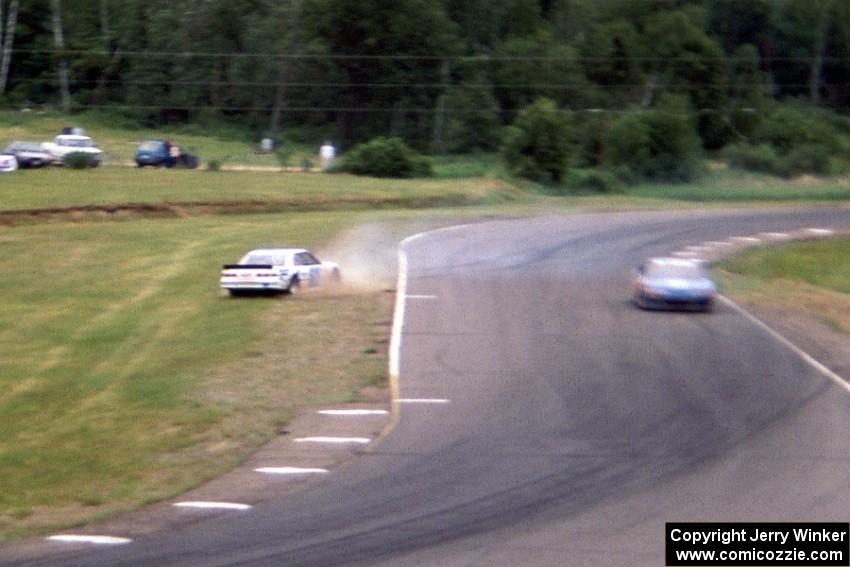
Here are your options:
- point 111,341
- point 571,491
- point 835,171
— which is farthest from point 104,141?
point 571,491

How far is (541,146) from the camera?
6688 centimetres

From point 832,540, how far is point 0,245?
33.7 metres

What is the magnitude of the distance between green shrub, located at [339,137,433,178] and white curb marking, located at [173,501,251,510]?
51514 millimetres

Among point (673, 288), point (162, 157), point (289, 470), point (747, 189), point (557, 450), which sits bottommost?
point (747, 189)

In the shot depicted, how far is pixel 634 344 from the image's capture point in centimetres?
2500

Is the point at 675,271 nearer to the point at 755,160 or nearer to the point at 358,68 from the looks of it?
the point at 755,160

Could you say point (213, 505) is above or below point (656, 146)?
above

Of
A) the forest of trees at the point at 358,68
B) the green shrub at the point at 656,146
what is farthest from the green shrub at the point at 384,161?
the forest of trees at the point at 358,68

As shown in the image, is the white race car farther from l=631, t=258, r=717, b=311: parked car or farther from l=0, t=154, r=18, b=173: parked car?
l=0, t=154, r=18, b=173: parked car

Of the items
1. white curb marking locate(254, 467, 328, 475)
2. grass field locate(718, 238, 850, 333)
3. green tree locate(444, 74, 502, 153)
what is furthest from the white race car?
green tree locate(444, 74, 502, 153)

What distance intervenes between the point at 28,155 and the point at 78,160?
7.55 ft

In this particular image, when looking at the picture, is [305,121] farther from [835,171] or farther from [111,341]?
[111,341]

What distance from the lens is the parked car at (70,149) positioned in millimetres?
60609

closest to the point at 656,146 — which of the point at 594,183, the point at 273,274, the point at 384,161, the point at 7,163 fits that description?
the point at 594,183
